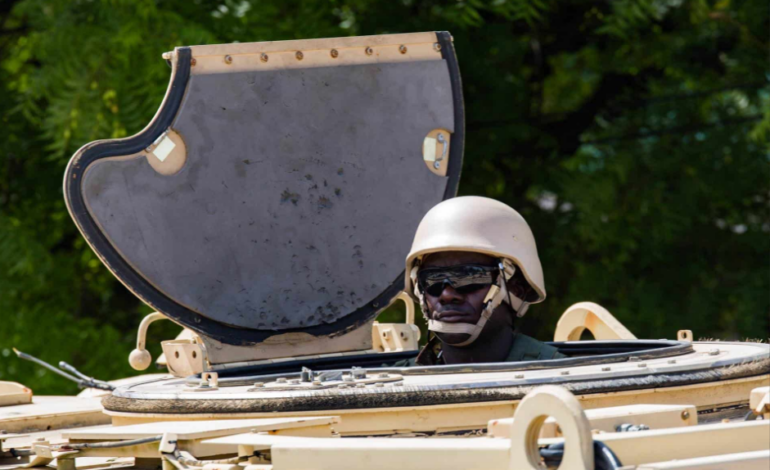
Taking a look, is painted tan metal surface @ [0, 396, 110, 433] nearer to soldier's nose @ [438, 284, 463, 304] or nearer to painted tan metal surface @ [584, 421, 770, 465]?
soldier's nose @ [438, 284, 463, 304]

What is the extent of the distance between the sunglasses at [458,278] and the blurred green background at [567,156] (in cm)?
645

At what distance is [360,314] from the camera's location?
546 cm

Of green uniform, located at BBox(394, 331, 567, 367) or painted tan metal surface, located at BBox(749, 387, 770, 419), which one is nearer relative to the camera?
painted tan metal surface, located at BBox(749, 387, 770, 419)

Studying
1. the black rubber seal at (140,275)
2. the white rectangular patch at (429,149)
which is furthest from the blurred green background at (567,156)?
the black rubber seal at (140,275)

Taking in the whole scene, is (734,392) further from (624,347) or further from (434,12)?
(434,12)

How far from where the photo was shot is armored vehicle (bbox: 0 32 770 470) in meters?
3.88

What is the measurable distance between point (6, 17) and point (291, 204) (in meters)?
8.56

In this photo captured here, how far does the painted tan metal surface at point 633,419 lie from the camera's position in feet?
10.2

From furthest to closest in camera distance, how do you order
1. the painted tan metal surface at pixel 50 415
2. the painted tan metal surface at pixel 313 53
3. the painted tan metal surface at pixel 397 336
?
the painted tan metal surface at pixel 397 336
the painted tan metal surface at pixel 313 53
the painted tan metal surface at pixel 50 415

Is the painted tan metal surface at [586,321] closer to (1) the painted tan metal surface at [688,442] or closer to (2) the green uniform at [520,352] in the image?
(2) the green uniform at [520,352]

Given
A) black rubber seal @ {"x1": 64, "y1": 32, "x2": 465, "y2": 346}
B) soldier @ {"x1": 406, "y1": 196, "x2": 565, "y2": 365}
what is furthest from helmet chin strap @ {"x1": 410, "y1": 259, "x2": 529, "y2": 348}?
black rubber seal @ {"x1": 64, "y1": 32, "x2": 465, "y2": 346}

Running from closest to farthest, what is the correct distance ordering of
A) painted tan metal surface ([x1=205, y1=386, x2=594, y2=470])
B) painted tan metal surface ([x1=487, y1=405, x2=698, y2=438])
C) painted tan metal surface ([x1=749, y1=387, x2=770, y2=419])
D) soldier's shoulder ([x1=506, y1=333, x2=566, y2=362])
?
painted tan metal surface ([x1=205, y1=386, x2=594, y2=470]) → painted tan metal surface ([x1=487, y1=405, x2=698, y2=438]) → painted tan metal surface ([x1=749, y1=387, x2=770, y2=419]) → soldier's shoulder ([x1=506, y1=333, x2=566, y2=362])

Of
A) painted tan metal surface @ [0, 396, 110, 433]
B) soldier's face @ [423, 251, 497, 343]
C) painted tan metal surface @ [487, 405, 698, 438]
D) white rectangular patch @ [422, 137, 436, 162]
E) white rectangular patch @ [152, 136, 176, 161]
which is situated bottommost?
painted tan metal surface @ [487, 405, 698, 438]

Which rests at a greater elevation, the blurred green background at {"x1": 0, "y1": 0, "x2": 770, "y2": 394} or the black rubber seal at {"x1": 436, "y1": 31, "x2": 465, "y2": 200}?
the blurred green background at {"x1": 0, "y1": 0, "x2": 770, "y2": 394}
